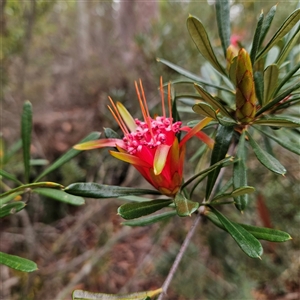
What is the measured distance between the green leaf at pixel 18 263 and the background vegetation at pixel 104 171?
0.43 metres

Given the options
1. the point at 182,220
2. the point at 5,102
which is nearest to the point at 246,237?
the point at 182,220

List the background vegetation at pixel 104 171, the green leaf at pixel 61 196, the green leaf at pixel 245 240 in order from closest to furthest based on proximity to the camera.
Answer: the green leaf at pixel 245 240 < the green leaf at pixel 61 196 < the background vegetation at pixel 104 171

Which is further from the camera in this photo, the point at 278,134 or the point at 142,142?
the point at 278,134

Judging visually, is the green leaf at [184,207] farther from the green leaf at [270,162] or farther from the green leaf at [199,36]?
the green leaf at [199,36]

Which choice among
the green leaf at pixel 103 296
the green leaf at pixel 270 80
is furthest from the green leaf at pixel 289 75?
the green leaf at pixel 103 296

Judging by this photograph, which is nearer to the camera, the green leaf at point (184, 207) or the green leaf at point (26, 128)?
the green leaf at point (184, 207)

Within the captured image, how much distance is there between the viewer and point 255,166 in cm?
115

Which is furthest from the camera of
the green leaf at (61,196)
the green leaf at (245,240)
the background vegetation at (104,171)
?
the background vegetation at (104,171)

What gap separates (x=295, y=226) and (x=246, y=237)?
74 cm

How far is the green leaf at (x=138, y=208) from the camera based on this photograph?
1.31ft

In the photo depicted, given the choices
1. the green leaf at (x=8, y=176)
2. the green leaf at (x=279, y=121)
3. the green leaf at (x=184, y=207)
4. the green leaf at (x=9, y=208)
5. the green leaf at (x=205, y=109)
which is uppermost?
the green leaf at (x=205, y=109)

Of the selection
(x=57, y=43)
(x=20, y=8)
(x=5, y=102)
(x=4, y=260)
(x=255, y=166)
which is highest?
(x=57, y=43)

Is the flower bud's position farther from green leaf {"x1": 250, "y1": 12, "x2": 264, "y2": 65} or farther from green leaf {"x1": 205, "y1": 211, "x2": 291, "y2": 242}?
green leaf {"x1": 205, "y1": 211, "x2": 291, "y2": 242}

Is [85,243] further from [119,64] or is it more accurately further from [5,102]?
[119,64]
